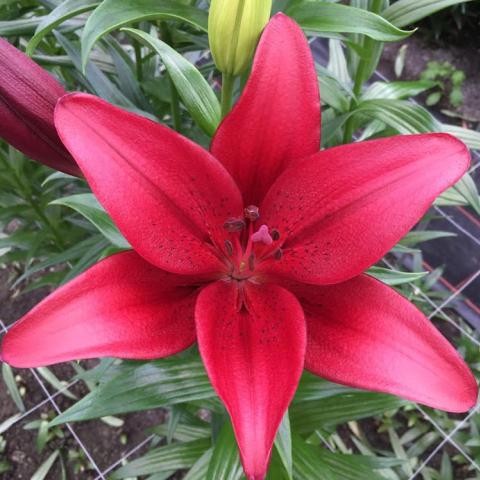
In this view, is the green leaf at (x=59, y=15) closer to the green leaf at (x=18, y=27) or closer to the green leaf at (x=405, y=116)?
the green leaf at (x=18, y=27)

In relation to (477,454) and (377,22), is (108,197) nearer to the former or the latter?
(377,22)

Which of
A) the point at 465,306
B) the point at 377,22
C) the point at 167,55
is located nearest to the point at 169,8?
the point at 167,55

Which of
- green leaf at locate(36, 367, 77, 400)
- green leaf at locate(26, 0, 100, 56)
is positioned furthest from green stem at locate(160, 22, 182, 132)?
green leaf at locate(36, 367, 77, 400)

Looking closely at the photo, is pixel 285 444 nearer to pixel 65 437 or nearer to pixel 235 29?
pixel 235 29

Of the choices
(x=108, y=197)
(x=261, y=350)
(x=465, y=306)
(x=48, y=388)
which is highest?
(x=108, y=197)

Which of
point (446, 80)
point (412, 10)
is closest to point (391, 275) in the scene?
point (412, 10)

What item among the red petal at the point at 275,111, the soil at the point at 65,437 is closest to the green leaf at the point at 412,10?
the red petal at the point at 275,111
